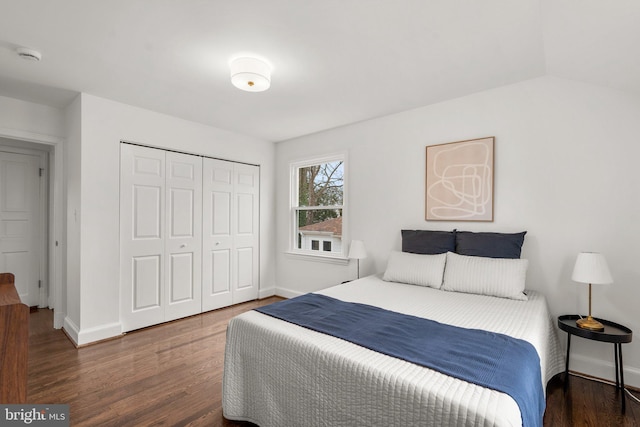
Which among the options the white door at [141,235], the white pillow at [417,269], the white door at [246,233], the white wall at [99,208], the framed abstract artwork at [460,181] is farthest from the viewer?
the white door at [246,233]

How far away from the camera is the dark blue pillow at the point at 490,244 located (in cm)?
258

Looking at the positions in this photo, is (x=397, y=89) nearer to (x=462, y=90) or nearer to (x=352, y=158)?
(x=462, y=90)

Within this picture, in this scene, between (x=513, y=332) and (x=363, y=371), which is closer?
(x=363, y=371)

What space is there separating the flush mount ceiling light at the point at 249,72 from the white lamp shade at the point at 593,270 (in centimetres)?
262

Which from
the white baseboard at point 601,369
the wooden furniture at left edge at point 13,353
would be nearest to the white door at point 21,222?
the wooden furniture at left edge at point 13,353

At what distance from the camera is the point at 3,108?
2965 millimetres

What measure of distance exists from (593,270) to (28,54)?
420cm

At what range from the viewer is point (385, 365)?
1.37 m

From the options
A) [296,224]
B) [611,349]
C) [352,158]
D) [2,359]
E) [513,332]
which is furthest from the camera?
[296,224]

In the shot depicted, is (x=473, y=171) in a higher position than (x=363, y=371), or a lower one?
higher

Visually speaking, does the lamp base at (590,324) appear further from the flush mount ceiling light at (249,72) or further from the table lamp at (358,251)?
the flush mount ceiling light at (249,72)

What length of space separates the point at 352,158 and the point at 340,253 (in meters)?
1.25

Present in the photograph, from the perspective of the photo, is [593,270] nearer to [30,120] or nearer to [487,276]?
[487,276]

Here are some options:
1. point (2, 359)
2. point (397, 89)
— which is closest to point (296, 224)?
point (397, 89)
